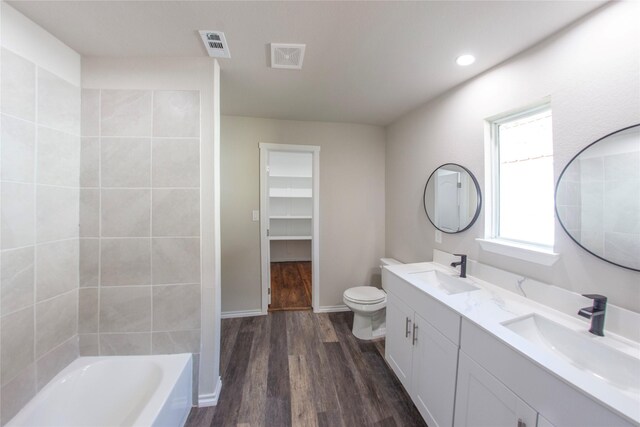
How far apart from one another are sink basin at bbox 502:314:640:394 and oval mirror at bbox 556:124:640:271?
353 millimetres

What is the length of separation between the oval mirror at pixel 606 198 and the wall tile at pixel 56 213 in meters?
2.75

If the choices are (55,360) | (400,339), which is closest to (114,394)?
(55,360)

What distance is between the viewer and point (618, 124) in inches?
39.2

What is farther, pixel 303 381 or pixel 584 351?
pixel 303 381

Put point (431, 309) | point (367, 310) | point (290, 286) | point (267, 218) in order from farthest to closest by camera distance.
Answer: point (290, 286) < point (267, 218) < point (367, 310) < point (431, 309)

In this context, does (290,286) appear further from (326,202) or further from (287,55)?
(287,55)

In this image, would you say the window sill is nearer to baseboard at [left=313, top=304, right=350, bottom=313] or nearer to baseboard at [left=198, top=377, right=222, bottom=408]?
baseboard at [left=313, top=304, right=350, bottom=313]

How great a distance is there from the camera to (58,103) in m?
1.34

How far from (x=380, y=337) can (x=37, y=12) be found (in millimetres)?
3230

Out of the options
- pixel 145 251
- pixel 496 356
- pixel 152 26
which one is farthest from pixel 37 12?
pixel 496 356

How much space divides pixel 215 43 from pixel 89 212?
Result: 4.35ft

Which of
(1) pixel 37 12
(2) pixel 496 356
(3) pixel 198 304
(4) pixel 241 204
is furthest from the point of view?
(4) pixel 241 204

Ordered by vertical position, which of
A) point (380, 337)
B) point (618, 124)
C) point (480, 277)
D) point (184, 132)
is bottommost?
point (380, 337)

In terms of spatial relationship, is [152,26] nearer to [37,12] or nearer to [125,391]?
[37,12]
